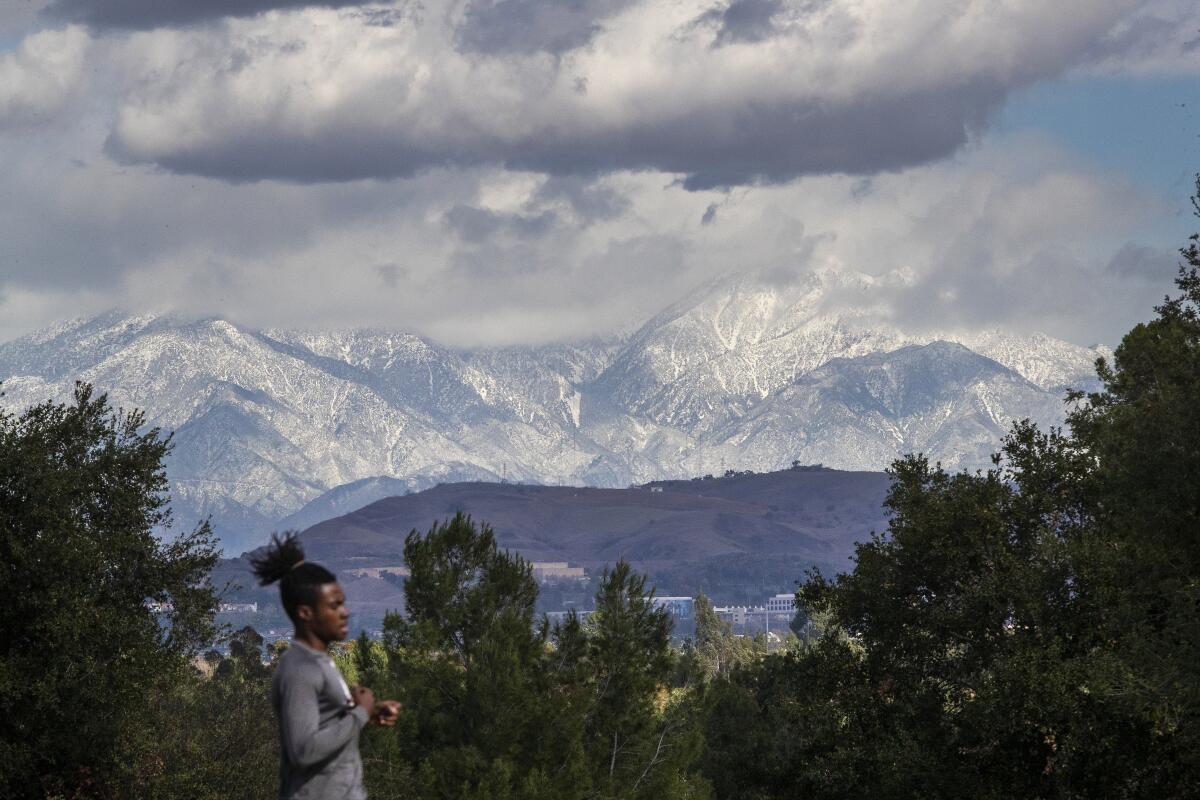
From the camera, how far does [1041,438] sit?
52094mm

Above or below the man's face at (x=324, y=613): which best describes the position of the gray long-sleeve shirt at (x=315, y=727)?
below

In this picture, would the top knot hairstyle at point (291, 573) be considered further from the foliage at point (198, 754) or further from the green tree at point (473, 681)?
the green tree at point (473, 681)

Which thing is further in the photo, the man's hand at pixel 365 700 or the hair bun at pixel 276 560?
the hair bun at pixel 276 560

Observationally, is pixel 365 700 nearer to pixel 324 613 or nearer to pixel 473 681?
pixel 324 613

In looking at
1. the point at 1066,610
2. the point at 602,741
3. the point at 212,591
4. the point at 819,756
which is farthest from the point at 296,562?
the point at 602,741

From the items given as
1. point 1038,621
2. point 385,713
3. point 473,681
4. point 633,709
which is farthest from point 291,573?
point 633,709

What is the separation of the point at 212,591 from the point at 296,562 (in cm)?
4446

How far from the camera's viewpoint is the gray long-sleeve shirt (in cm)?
1165

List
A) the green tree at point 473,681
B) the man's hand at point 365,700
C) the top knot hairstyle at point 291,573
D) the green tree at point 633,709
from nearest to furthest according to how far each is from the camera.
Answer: the man's hand at point 365,700 → the top knot hairstyle at point 291,573 → the green tree at point 473,681 → the green tree at point 633,709

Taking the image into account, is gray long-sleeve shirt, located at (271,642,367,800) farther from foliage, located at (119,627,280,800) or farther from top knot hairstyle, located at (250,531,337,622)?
foliage, located at (119,627,280,800)

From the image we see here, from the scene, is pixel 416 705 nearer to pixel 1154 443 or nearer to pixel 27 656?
pixel 27 656

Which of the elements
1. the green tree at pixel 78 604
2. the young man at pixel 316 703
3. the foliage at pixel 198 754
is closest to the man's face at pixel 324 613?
the young man at pixel 316 703

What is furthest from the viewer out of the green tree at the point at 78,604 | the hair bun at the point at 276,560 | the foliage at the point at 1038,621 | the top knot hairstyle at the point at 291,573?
the green tree at the point at 78,604

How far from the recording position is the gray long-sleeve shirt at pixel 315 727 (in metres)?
11.6
